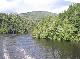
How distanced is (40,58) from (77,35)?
62.1 metres

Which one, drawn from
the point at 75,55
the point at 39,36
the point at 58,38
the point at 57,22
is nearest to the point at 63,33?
the point at 58,38

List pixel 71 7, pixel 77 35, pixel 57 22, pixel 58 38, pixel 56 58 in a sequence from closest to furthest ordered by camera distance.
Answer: pixel 56 58 → pixel 77 35 → pixel 58 38 → pixel 57 22 → pixel 71 7

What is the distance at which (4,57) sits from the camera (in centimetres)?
7875

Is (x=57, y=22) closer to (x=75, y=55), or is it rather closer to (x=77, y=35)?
(x=77, y=35)

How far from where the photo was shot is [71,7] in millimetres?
172625

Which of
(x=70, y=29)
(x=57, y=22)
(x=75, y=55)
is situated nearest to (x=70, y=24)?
(x=70, y=29)

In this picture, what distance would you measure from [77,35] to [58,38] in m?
13.9

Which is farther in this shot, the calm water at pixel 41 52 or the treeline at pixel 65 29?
the treeline at pixel 65 29

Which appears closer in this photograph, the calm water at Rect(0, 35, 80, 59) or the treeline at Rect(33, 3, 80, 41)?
the calm water at Rect(0, 35, 80, 59)

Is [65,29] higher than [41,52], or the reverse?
[65,29]

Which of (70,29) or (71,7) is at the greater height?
(71,7)

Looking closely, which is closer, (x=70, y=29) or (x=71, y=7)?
(x=70, y=29)

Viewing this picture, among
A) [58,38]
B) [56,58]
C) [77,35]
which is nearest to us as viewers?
[56,58]

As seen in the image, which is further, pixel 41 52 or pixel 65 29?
pixel 65 29
